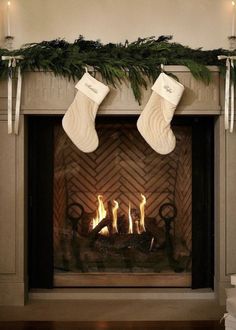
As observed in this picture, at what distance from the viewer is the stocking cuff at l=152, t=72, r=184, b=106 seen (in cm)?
339

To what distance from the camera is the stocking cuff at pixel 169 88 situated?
3.39m

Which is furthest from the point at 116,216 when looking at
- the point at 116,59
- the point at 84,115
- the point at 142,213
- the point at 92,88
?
the point at 116,59

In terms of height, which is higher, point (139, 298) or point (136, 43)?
point (136, 43)

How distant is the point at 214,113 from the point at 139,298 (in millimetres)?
1285

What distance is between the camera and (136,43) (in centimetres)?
345

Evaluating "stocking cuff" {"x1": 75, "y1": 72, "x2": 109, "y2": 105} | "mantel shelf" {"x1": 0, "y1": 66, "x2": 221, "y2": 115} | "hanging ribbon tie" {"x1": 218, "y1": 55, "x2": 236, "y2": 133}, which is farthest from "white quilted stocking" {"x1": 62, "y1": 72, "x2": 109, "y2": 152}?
"hanging ribbon tie" {"x1": 218, "y1": 55, "x2": 236, "y2": 133}

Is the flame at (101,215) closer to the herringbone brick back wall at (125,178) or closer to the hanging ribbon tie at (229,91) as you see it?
the herringbone brick back wall at (125,178)

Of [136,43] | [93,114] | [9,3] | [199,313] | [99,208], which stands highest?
[9,3]

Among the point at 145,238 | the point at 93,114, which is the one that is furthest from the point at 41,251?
the point at 93,114

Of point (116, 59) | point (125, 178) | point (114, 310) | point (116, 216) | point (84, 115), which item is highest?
point (116, 59)

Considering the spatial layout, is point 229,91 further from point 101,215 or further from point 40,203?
→ point 40,203

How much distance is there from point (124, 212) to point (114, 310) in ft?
2.36

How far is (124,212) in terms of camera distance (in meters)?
3.92

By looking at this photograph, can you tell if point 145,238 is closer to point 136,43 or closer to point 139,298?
point 139,298
